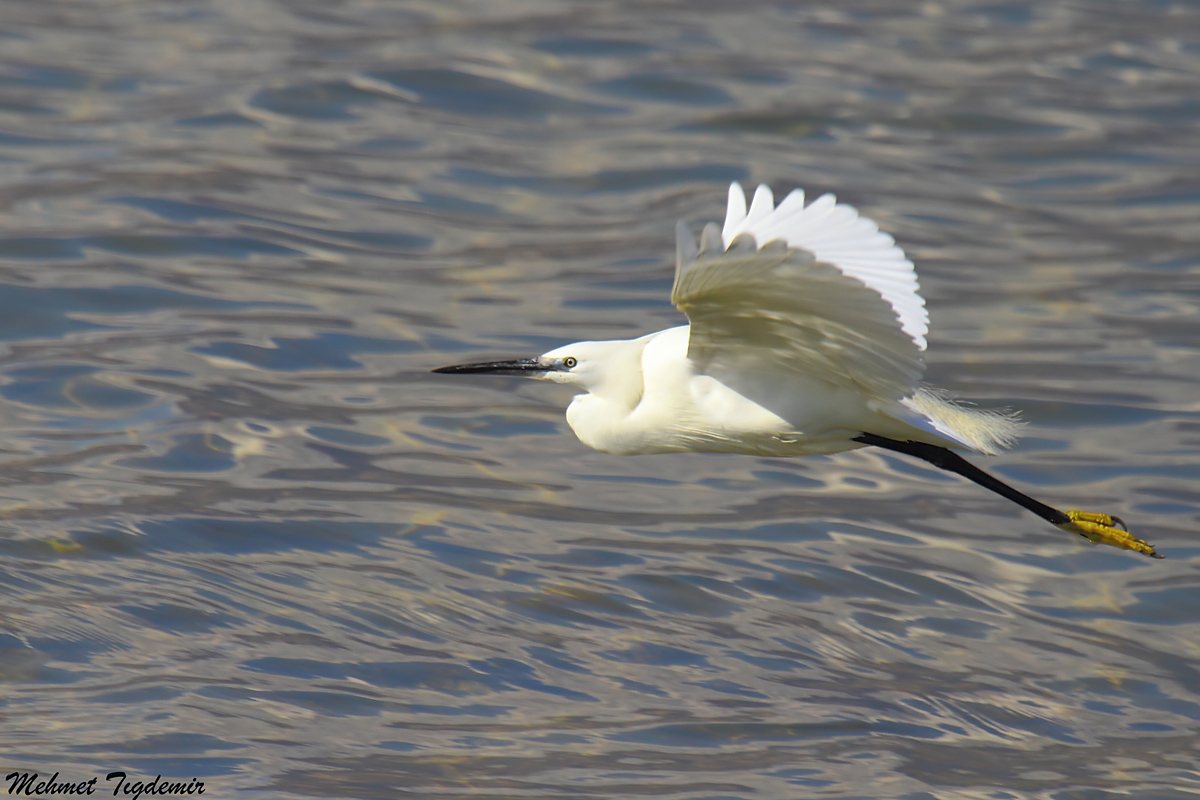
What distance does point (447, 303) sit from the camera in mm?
9852

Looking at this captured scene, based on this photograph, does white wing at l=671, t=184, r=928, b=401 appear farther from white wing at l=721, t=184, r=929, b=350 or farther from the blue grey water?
the blue grey water

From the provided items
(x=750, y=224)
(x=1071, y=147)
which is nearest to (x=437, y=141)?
(x=1071, y=147)

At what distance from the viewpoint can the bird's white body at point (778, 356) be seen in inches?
169

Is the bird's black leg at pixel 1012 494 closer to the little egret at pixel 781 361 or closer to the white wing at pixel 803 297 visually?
the little egret at pixel 781 361

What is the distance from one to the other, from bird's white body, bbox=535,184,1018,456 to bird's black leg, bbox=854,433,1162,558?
0.11 meters

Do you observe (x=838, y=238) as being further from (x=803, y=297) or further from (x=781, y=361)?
(x=781, y=361)

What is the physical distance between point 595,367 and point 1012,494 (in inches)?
60.2

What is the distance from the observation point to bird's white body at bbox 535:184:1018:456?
4.29 metres

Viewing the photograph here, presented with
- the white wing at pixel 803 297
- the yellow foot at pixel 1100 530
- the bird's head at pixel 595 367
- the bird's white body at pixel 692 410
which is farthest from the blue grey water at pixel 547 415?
the white wing at pixel 803 297

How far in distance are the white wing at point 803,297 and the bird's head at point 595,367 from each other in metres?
0.27

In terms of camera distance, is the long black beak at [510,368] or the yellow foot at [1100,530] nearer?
the long black beak at [510,368]

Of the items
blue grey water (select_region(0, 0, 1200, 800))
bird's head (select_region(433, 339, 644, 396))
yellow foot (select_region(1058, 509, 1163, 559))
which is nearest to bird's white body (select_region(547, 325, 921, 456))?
bird's head (select_region(433, 339, 644, 396))

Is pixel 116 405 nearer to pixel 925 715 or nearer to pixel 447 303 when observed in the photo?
pixel 447 303

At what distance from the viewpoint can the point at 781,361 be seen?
5.02m
